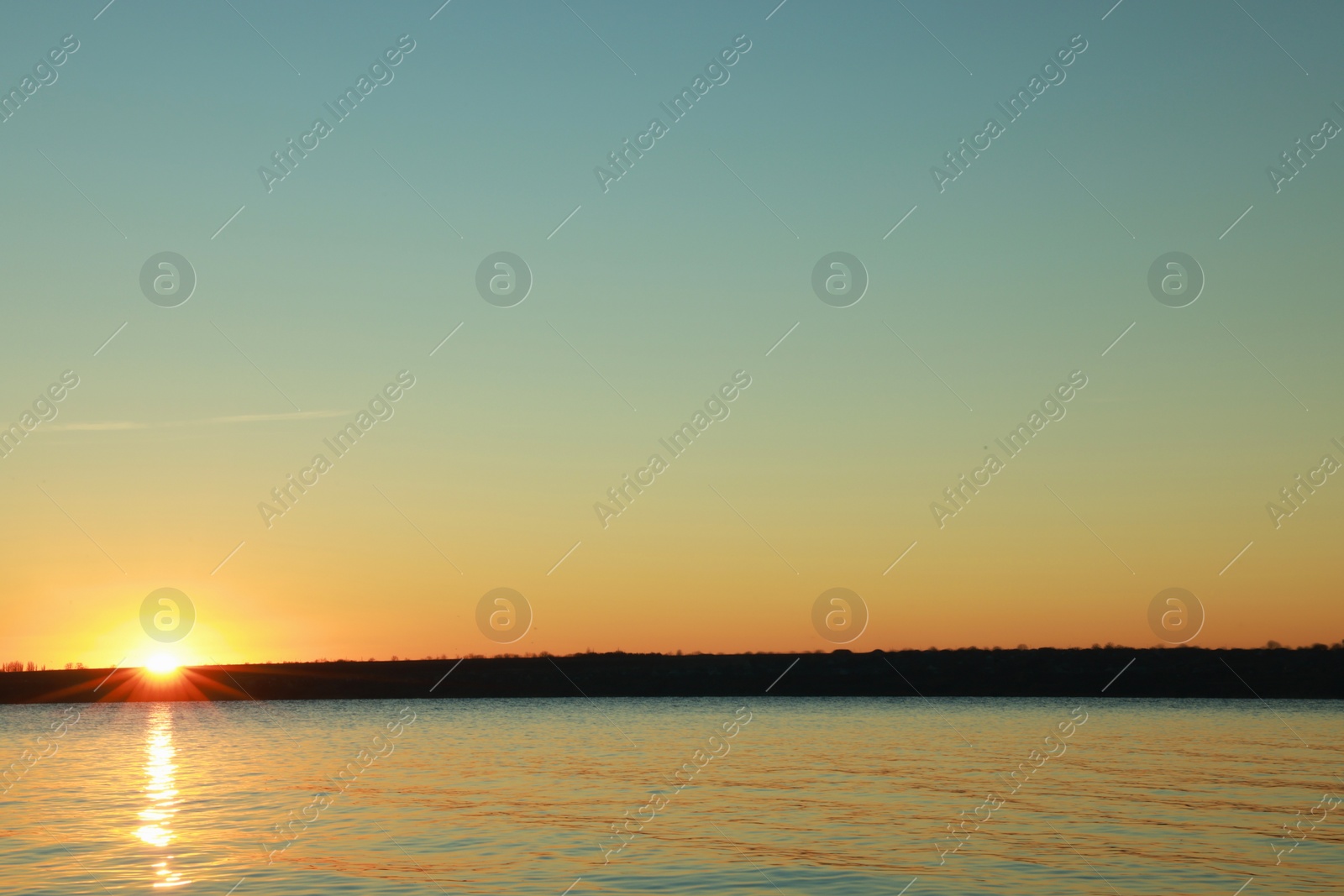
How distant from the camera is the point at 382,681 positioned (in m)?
173

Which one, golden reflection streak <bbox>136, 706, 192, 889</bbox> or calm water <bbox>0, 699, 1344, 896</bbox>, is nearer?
calm water <bbox>0, 699, 1344, 896</bbox>

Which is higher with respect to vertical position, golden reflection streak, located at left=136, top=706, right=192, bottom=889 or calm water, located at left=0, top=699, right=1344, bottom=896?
golden reflection streak, located at left=136, top=706, right=192, bottom=889

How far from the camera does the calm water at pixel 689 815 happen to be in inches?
868

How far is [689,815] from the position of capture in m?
29.7

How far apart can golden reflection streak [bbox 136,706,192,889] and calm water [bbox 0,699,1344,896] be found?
4.1 inches

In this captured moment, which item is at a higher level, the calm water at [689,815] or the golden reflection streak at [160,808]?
the golden reflection streak at [160,808]

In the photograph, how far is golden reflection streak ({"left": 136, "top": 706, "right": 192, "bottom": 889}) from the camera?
22750 millimetres

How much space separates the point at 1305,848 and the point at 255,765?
36.4 m

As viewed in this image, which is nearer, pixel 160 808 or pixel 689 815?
pixel 689 815

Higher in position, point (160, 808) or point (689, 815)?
point (160, 808)

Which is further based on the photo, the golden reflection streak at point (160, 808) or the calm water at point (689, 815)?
the golden reflection streak at point (160, 808)

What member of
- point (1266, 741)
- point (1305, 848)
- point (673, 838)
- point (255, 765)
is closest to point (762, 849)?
point (673, 838)

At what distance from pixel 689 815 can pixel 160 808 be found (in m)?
14.8

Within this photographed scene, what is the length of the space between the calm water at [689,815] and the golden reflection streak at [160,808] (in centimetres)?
10
